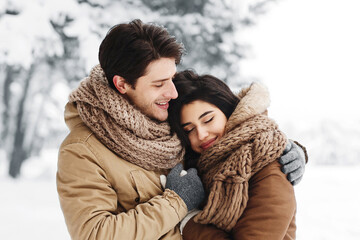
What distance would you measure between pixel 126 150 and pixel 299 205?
9.79ft

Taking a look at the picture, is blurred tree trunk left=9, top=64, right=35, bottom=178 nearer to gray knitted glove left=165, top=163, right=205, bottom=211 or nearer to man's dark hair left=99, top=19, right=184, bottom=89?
man's dark hair left=99, top=19, right=184, bottom=89

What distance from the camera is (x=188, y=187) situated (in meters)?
1.45

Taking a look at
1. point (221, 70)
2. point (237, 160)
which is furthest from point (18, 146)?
point (237, 160)

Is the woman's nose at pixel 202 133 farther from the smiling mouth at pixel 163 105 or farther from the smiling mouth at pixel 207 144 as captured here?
the smiling mouth at pixel 163 105

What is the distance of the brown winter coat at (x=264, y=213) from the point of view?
1.35m

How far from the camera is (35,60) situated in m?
4.63

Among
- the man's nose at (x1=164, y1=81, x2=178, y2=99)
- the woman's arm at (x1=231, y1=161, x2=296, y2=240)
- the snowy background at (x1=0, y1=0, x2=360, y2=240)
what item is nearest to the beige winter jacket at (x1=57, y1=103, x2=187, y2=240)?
the woman's arm at (x1=231, y1=161, x2=296, y2=240)

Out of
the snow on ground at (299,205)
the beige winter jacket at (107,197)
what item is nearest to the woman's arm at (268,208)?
the beige winter jacket at (107,197)

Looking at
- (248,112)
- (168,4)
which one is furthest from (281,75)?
(248,112)

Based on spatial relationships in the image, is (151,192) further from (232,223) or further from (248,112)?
(248,112)

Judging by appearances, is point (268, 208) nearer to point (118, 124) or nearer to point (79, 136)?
point (118, 124)

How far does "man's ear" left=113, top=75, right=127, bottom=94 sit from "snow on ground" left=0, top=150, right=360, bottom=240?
7.32ft

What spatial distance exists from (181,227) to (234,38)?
366cm

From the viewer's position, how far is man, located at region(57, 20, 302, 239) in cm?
132
